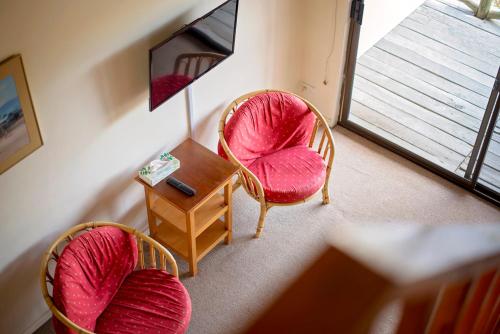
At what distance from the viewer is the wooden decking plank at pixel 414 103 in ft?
17.5

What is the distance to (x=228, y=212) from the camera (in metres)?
4.40

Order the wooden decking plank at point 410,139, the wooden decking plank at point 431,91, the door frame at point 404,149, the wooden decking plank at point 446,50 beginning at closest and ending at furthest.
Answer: the door frame at point 404,149 → the wooden decking plank at point 410,139 → the wooden decking plank at point 431,91 → the wooden decking plank at point 446,50

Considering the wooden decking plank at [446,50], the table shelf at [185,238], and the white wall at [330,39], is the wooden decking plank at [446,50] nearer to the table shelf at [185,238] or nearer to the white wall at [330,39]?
the white wall at [330,39]

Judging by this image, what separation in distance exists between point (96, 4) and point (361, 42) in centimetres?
295

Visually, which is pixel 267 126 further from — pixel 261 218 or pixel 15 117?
pixel 15 117

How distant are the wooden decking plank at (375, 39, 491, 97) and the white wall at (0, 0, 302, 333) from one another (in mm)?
1792

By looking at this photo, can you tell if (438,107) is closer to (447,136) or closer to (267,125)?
(447,136)

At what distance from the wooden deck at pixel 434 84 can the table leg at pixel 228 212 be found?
1687mm

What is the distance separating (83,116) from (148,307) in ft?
3.67

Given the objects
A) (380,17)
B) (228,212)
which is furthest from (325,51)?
(228,212)

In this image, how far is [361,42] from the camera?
5695 millimetres

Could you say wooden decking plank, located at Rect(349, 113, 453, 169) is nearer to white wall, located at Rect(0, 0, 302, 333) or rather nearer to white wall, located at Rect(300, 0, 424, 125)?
white wall, located at Rect(300, 0, 424, 125)

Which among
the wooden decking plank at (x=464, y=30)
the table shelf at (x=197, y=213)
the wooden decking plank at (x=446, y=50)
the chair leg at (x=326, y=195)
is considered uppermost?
the wooden decking plank at (x=464, y=30)

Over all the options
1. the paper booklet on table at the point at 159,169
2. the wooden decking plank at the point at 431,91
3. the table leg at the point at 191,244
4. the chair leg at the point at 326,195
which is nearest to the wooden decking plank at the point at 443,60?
A: the wooden decking plank at the point at 431,91
